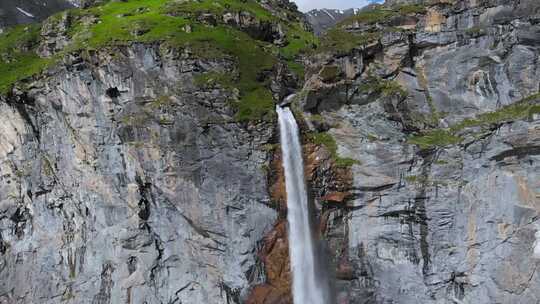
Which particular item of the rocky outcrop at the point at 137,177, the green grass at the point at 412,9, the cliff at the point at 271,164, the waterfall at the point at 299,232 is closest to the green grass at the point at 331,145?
the cliff at the point at 271,164

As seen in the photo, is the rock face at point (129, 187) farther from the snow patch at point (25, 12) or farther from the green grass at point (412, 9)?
the snow patch at point (25, 12)

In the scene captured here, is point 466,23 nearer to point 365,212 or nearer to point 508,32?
point 508,32

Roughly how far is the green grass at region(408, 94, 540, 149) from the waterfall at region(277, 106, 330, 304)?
686cm

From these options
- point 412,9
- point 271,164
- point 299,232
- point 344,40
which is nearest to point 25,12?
point 344,40

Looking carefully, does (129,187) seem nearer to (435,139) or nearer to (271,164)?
(271,164)

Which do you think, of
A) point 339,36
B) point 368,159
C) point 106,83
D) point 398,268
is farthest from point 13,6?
point 398,268

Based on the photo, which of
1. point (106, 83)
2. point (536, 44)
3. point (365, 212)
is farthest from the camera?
point (106, 83)

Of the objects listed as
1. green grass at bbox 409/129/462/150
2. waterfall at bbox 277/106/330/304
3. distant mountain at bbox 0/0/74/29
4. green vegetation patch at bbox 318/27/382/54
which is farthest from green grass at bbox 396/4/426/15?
distant mountain at bbox 0/0/74/29

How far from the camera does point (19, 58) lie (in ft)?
114

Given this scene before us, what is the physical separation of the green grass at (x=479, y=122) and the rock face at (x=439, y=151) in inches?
3.3

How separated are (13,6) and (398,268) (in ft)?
211

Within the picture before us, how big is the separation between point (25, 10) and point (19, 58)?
37.5m

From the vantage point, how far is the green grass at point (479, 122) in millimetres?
23484

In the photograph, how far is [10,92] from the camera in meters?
30.7
